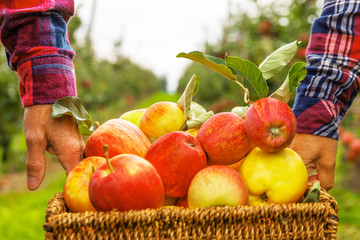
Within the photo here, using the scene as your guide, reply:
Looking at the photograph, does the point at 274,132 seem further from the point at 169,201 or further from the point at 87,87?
the point at 87,87

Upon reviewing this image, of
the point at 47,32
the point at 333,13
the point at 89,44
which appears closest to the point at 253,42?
the point at 333,13

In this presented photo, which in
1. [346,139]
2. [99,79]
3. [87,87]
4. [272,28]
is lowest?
[99,79]

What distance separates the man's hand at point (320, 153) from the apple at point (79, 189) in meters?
0.72

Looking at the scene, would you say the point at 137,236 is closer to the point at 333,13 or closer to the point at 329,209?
the point at 329,209

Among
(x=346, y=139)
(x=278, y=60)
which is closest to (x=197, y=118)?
(x=278, y=60)

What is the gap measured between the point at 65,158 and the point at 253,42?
16.9ft

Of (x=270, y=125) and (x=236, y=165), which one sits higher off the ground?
(x=270, y=125)

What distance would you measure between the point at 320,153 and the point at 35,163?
0.97 meters

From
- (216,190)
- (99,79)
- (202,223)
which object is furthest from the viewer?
(99,79)

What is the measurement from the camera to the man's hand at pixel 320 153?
4.63ft

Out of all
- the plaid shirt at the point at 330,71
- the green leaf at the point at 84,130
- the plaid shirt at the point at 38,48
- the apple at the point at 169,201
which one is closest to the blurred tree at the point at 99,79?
the plaid shirt at the point at 38,48

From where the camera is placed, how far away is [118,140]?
4.03 ft

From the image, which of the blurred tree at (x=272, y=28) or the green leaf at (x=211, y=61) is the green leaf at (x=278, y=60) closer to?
the green leaf at (x=211, y=61)

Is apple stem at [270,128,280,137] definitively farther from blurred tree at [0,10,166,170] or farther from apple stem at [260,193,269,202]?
blurred tree at [0,10,166,170]
